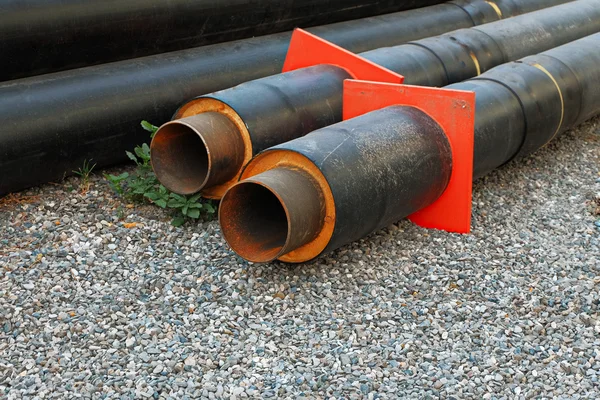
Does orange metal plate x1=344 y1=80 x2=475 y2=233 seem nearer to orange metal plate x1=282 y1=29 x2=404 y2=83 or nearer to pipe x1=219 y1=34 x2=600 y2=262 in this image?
pipe x1=219 y1=34 x2=600 y2=262

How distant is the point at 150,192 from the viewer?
4.44m

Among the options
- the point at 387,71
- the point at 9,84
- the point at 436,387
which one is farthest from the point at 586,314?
the point at 9,84

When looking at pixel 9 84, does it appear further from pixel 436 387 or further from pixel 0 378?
pixel 436 387

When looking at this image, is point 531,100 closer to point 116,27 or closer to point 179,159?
point 179,159

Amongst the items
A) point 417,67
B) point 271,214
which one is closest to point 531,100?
point 417,67

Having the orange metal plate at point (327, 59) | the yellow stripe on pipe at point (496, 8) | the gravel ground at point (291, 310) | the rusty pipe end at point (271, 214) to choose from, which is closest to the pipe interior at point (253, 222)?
the rusty pipe end at point (271, 214)

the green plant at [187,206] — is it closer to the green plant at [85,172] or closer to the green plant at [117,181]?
the green plant at [117,181]

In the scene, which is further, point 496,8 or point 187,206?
point 496,8

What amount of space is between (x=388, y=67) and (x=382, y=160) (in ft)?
4.64

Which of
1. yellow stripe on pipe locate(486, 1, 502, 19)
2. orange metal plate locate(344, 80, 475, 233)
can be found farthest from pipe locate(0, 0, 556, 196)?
yellow stripe on pipe locate(486, 1, 502, 19)

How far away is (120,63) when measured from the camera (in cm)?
487

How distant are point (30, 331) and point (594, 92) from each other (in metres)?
4.16

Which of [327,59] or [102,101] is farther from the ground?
[327,59]

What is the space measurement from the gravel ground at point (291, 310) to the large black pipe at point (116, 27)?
2.67 feet
